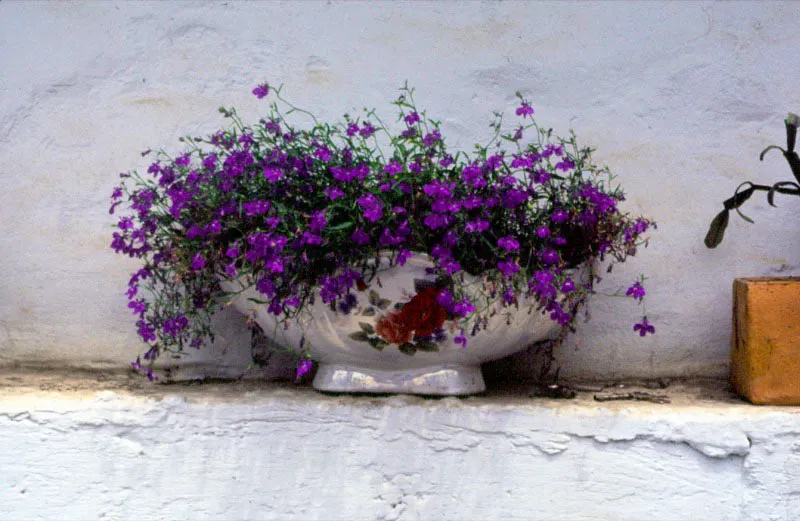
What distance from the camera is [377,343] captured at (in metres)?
1.26

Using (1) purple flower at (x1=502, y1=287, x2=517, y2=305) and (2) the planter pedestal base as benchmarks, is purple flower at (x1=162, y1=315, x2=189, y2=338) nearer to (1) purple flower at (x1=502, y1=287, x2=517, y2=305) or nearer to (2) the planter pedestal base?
(2) the planter pedestal base

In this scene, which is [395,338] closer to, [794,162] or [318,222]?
[318,222]

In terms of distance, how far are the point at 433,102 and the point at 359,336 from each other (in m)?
0.44

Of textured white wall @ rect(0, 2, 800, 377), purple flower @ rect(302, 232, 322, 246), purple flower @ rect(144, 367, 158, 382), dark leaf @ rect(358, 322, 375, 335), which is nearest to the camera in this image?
purple flower @ rect(302, 232, 322, 246)

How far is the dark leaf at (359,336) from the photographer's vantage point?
4.13 feet

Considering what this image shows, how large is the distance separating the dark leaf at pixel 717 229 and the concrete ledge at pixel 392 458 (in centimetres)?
24

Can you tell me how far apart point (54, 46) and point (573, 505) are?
1.09 metres

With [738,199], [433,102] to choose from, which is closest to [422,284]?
[433,102]

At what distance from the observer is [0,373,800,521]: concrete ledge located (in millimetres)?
1229

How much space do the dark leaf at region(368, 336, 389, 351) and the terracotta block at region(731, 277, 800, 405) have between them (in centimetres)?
49

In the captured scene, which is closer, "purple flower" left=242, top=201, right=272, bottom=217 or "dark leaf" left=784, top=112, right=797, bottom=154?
"purple flower" left=242, top=201, right=272, bottom=217

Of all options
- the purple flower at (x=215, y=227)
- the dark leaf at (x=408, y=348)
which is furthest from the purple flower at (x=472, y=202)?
the purple flower at (x=215, y=227)

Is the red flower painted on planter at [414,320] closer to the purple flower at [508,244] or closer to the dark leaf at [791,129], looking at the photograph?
the purple flower at [508,244]

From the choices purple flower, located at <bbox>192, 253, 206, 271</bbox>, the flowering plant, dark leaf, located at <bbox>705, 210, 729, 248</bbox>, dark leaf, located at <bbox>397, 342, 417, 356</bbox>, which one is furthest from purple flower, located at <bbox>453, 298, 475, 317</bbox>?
dark leaf, located at <bbox>705, 210, 729, 248</bbox>
